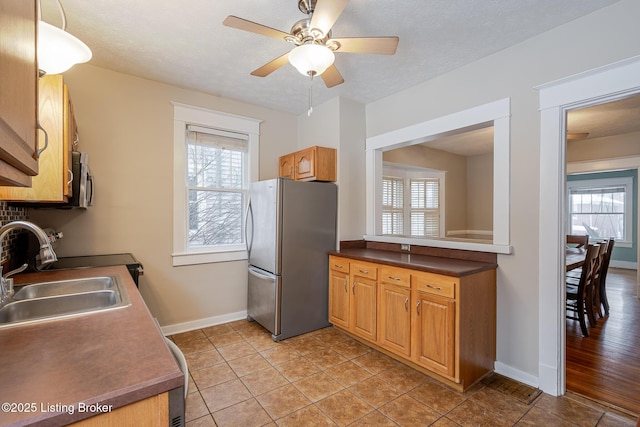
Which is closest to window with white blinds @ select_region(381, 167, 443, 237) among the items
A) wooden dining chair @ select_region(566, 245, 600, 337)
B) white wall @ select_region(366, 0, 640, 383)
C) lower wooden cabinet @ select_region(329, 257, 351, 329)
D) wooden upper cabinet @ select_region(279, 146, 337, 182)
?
wooden upper cabinet @ select_region(279, 146, 337, 182)

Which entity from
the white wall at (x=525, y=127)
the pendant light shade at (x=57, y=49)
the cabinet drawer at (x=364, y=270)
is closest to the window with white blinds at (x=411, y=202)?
the cabinet drawer at (x=364, y=270)

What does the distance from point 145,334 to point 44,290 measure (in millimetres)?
1209

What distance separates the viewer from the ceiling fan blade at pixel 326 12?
148 centimetres

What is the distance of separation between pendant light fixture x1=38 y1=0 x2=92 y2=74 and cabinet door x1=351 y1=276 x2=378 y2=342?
2524 millimetres

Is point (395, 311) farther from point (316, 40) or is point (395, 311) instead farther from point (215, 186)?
point (215, 186)

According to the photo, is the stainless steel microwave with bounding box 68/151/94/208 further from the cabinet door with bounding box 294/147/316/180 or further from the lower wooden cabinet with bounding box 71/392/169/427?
the cabinet door with bounding box 294/147/316/180

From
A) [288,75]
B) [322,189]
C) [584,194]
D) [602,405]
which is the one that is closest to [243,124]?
[288,75]

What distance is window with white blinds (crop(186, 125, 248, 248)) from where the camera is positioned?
3.35m

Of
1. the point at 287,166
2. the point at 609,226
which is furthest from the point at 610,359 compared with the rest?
the point at 609,226

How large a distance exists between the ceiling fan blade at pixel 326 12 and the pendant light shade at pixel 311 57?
0.10 metres

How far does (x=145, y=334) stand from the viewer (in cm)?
107

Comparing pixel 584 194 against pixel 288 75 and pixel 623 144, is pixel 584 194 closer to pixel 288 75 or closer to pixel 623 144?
pixel 623 144

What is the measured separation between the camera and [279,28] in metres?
2.15

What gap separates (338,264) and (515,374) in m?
1.74
